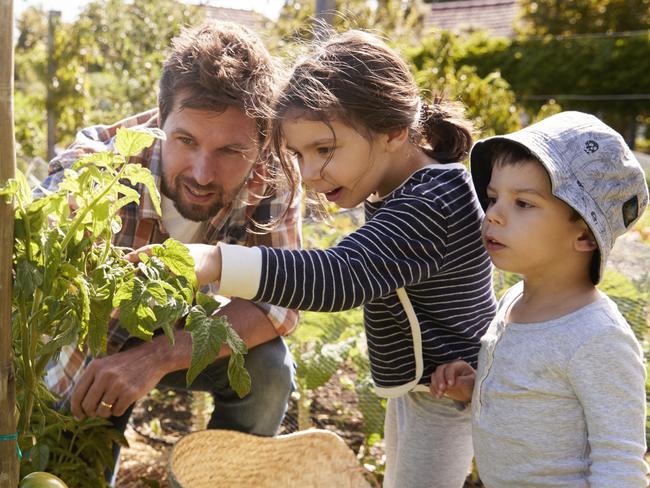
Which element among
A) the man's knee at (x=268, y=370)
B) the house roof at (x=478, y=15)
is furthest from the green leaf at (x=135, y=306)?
the house roof at (x=478, y=15)

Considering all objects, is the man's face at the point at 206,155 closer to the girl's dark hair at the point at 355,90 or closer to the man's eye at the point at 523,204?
the girl's dark hair at the point at 355,90

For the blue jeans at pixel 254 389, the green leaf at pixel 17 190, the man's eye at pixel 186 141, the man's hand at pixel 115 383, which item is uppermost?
the man's eye at pixel 186 141

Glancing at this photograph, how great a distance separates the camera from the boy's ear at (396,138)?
1.68 m

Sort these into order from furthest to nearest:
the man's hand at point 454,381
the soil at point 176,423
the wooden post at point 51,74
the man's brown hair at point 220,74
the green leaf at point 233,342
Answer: the wooden post at point 51,74, the soil at point 176,423, the man's brown hair at point 220,74, the man's hand at point 454,381, the green leaf at point 233,342

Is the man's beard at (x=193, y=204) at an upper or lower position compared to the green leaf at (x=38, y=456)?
upper

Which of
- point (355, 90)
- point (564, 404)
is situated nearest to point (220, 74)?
point (355, 90)

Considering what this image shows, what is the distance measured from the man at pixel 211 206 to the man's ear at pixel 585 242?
674 mm

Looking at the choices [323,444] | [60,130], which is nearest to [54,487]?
[323,444]

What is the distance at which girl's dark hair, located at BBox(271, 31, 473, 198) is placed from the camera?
5.27ft

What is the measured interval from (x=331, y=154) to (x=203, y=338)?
53 cm

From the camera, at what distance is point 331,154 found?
5.26 feet

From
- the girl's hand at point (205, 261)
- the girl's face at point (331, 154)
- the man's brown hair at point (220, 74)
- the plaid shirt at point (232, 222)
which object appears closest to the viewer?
the girl's hand at point (205, 261)

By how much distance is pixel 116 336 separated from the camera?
2211 mm

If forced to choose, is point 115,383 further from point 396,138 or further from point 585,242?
point 585,242
